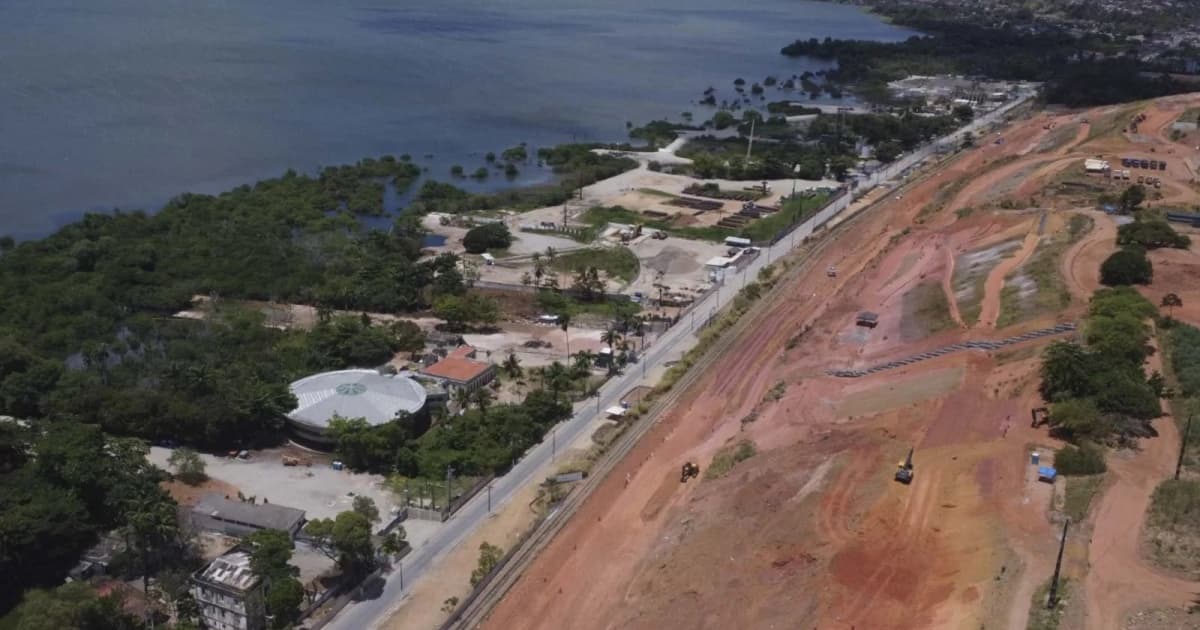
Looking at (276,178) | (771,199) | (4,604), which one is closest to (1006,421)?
(4,604)

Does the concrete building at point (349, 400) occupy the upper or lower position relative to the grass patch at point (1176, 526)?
lower

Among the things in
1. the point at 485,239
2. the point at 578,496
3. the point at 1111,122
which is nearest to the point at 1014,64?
the point at 1111,122

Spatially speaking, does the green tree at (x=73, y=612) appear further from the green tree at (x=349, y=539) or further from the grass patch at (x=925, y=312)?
the grass patch at (x=925, y=312)

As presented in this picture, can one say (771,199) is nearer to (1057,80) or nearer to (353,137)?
(353,137)

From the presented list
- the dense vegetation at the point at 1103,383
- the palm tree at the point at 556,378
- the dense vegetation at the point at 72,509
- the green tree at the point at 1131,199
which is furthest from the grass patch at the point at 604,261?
the dense vegetation at the point at 72,509

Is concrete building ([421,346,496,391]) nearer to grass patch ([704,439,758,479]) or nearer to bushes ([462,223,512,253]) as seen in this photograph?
grass patch ([704,439,758,479])

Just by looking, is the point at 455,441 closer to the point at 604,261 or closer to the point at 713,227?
the point at 604,261
